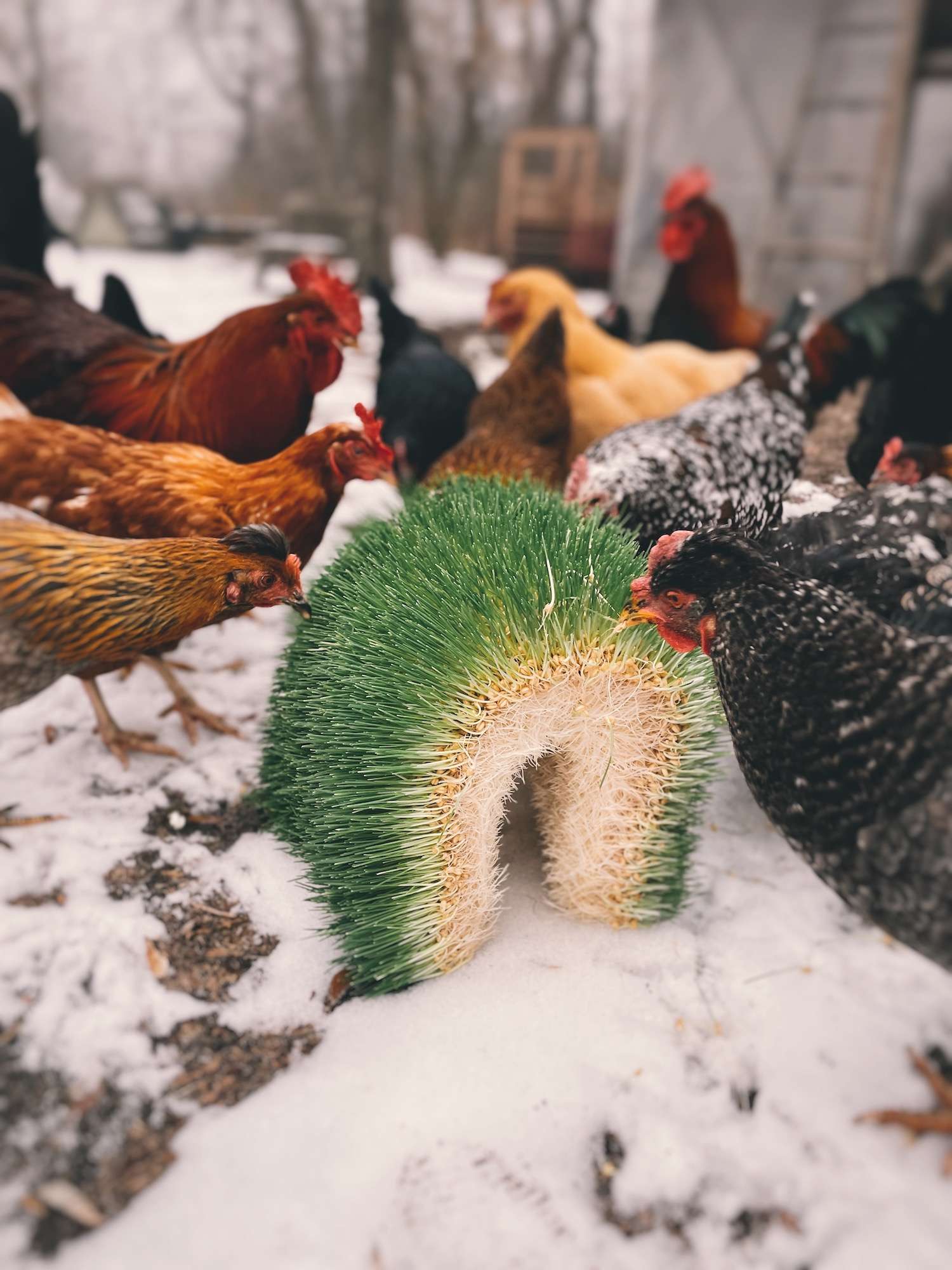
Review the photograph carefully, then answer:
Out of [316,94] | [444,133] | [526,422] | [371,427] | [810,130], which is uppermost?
[316,94]

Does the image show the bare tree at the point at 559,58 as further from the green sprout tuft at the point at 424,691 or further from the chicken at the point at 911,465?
the green sprout tuft at the point at 424,691

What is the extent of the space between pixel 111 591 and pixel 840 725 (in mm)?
1357

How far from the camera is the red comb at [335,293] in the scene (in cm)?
230

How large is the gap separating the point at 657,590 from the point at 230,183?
10936 millimetres

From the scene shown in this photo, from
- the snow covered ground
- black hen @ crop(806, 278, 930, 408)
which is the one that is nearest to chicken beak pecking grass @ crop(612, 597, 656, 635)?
the snow covered ground

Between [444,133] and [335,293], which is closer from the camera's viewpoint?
[335,293]

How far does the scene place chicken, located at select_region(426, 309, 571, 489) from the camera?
252 cm

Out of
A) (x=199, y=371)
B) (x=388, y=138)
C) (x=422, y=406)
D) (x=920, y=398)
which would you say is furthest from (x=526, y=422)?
(x=388, y=138)

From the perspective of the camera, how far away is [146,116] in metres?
9.78

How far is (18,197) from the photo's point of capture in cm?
278

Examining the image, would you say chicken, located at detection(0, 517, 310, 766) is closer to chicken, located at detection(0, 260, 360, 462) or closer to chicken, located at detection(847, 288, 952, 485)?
chicken, located at detection(0, 260, 360, 462)

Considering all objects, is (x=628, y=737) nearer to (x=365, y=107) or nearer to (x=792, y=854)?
(x=792, y=854)

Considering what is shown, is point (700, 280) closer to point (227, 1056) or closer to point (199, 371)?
point (199, 371)

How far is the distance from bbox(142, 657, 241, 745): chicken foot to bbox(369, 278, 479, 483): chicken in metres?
1.14
